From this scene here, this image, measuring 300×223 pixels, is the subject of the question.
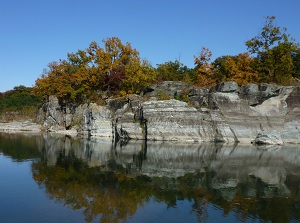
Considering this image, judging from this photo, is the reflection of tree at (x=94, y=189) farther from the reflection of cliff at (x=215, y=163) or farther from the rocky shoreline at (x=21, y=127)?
the rocky shoreline at (x=21, y=127)

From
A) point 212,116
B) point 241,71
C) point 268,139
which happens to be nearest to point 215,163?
point 212,116

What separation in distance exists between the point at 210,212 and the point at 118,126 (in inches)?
1213

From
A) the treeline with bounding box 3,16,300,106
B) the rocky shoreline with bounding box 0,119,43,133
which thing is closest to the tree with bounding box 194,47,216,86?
the treeline with bounding box 3,16,300,106

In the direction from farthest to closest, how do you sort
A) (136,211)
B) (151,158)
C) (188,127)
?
(188,127)
(151,158)
(136,211)

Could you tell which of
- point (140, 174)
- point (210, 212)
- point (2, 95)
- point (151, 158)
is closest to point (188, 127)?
point (151, 158)

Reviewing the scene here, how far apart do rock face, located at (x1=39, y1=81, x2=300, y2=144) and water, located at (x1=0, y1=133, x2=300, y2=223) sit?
9354 mm

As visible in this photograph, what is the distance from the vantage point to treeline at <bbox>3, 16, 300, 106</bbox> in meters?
47.4

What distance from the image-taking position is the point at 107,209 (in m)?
13.8

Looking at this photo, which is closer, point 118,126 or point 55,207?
point 55,207

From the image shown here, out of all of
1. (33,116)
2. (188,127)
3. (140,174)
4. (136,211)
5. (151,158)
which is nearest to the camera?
(136,211)

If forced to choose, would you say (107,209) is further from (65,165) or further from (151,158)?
(151,158)

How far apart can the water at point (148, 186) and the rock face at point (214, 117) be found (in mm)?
9354

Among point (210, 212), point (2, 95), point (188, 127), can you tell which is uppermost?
point (2, 95)

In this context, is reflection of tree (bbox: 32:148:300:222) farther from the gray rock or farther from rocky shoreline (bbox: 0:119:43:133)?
rocky shoreline (bbox: 0:119:43:133)
